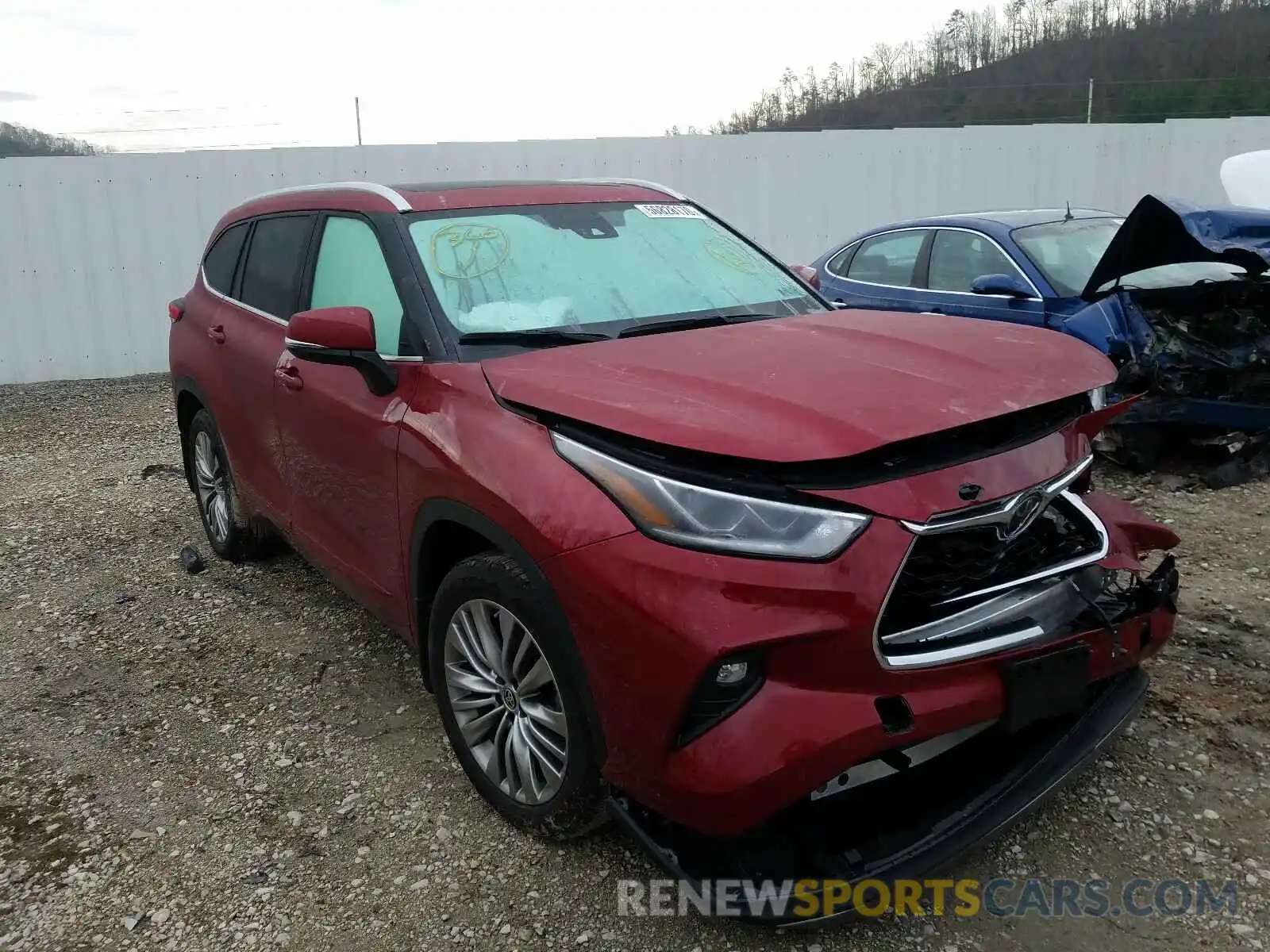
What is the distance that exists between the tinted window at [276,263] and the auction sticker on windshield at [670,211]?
4.24ft

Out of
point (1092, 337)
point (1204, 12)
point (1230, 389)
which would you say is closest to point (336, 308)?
point (1092, 337)

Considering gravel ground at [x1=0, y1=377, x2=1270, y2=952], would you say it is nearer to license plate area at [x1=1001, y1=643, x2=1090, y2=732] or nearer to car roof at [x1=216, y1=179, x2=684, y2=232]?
license plate area at [x1=1001, y1=643, x2=1090, y2=732]

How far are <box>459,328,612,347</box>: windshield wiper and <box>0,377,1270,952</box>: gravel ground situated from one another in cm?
134

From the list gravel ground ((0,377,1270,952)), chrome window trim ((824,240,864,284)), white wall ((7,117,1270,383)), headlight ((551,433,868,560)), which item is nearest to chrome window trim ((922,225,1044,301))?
chrome window trim ((824,240,864,284))

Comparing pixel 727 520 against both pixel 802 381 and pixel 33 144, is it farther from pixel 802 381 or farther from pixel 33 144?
pixel 33 144

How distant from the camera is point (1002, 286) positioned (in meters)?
5.96

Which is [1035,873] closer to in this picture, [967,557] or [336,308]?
[967,557]

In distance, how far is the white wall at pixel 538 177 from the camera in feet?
35.1

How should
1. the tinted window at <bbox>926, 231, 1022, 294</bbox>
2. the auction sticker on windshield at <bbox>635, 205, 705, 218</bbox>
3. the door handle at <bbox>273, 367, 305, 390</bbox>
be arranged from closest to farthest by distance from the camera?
the door handle at <bbox>273, 367, 305, 390</bbox>, the auction sticker on windshield at <bbox>635, 205, 705, 218</bbox>, the tinted window at <bbox>926, 231, 1022, 294</bbox>

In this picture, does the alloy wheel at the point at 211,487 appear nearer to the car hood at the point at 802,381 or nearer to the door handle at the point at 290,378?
the door handle at the point at 290,378

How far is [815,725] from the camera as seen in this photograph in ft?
6.28

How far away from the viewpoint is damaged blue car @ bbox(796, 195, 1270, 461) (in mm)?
4938

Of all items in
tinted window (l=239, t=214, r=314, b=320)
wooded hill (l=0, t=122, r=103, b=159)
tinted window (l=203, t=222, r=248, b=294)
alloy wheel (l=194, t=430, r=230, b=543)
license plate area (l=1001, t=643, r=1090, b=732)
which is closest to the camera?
license plate area (l=1001, t=643, r=1090, b=732)

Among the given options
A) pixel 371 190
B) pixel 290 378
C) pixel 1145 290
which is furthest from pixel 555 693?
pixel 1145 290
